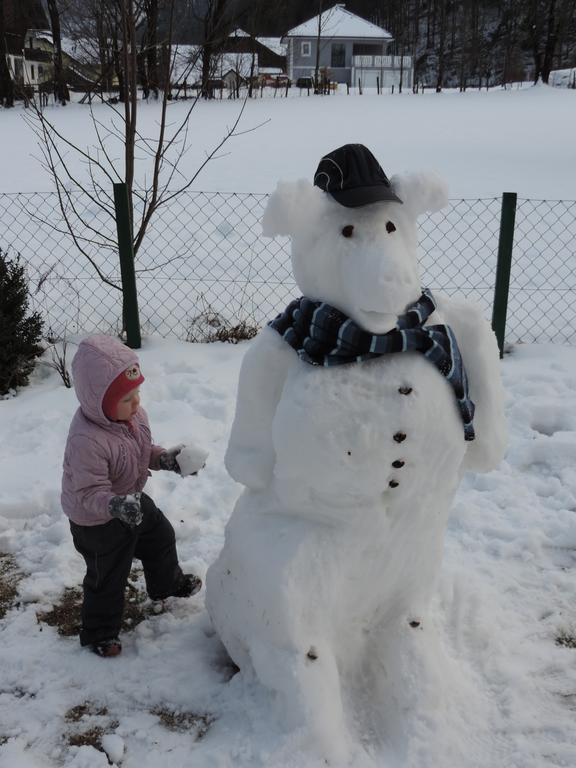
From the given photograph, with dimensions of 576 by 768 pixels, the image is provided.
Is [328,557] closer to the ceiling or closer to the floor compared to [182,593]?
closer to the ceiling

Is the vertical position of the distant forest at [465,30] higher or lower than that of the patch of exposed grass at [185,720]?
higher

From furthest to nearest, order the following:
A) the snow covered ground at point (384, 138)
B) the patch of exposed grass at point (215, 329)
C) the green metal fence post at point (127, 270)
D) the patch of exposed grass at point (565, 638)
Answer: the snow covered ground at point (384, 138) < the patch of exposed grass at point (215, 329) < the green metal fence post at point (127, 270) < the patch of exposed grass at point (565, 638)

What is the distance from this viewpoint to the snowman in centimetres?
185

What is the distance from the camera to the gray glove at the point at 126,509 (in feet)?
7.12

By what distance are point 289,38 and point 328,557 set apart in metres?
41.0

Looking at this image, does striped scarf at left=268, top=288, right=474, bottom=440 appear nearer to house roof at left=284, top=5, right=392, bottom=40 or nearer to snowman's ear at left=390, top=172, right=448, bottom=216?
snowman's ear at left=390, top=172, right=448, bottom=216

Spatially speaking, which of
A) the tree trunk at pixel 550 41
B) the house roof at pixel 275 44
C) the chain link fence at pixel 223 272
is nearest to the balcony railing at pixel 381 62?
the house roof at pixel 275 44

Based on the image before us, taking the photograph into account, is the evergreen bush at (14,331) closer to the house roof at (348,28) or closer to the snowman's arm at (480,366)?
the snowman's arm at (480,366)

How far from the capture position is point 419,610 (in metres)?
2.22

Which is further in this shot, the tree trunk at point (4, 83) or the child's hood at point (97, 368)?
the tree trunk at point (4, 83)

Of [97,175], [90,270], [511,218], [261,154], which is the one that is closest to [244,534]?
[511,218]

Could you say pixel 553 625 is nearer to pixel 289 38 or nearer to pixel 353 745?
pixel 353 745

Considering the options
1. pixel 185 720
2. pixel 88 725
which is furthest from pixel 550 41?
pixel 88 725

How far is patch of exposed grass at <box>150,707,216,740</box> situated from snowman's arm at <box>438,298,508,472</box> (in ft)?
3.82
